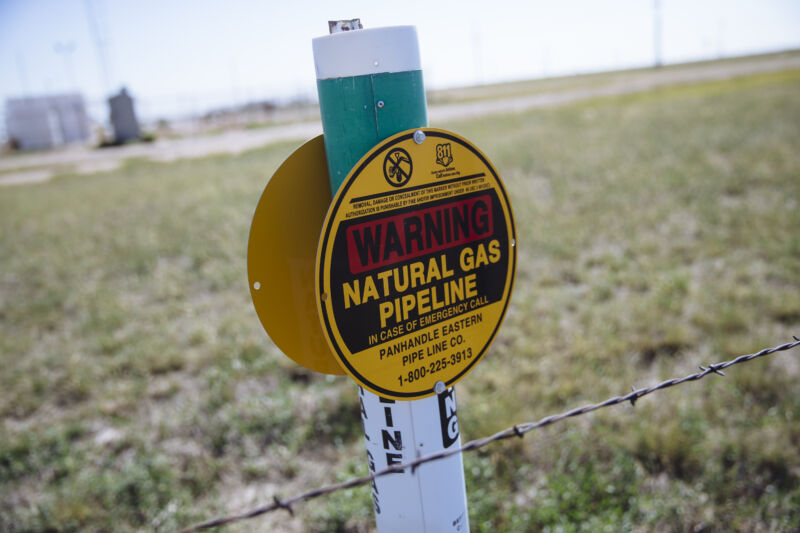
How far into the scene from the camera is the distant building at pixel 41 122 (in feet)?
136

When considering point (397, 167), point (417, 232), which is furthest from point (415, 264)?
point (397, 167)

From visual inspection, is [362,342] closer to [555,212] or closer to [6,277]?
[555,212]

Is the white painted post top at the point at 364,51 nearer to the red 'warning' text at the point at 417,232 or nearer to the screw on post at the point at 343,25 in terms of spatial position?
the screw on post at the point at 343,25

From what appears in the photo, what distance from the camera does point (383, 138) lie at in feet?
3.83

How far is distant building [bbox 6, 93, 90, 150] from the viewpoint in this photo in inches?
1631

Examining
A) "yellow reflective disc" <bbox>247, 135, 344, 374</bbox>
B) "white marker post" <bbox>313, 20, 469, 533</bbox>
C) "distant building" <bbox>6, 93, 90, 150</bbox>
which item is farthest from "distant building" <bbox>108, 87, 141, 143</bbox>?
"white marker post" <bbox>313, 20, 469, 533</bbox>

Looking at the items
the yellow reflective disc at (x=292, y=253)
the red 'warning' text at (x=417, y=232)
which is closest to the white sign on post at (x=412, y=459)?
the yellow reflective disc at (x=292, y=253)

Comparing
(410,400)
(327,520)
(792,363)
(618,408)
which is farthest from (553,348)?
(410,400)

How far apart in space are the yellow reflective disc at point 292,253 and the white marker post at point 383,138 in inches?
3.0

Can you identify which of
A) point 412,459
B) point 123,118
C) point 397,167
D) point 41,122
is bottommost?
point 412,459

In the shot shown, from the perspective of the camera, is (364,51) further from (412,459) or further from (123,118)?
(123,118)

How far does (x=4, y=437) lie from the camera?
10.7ft

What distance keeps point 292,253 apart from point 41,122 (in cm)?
4990

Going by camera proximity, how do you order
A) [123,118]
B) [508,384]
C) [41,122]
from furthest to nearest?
1. [41,122]
2. [123,118]
3. [508,384]
